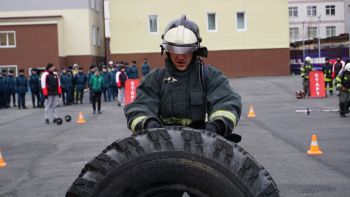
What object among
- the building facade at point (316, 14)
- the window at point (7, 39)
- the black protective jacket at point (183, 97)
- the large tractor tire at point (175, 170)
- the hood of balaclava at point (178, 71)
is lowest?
the large tractor tire at point (175, 170)

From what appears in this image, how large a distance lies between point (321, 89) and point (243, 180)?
2377 centimetres

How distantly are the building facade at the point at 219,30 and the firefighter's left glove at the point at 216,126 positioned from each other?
42181 mm

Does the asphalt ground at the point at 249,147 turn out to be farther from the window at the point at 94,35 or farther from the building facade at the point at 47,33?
the window at the point at 94,35

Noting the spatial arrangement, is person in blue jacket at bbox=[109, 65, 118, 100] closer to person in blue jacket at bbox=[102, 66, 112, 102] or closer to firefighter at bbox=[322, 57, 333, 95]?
person in blue jacket at bbox=[102, 66, 112, 102]

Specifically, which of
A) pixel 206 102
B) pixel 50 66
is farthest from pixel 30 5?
pixel 206 102

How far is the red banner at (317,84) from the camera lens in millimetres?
25850

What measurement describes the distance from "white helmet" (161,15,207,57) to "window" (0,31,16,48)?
40563 mm

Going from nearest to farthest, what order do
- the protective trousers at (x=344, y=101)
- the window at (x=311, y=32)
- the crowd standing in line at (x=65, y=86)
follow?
1. the protective trousers at (x=344, y=101)
2. the crowd standing in line at (x=65, y=86)
3. the window at (x=311, y=32)

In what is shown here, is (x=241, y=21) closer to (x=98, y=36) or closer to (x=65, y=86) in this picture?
(x=98, y=36)

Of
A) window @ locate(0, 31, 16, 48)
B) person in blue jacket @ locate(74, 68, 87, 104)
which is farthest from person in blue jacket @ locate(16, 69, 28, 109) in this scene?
window @ locate(0, 31, 16, 48)

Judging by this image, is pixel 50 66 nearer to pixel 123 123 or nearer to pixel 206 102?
pixel 123 123

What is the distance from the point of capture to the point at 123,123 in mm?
17844

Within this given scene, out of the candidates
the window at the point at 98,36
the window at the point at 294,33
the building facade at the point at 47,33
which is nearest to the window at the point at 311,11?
the window at the point at 294,33

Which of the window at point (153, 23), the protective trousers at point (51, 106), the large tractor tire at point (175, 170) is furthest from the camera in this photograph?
the window at point (153, 23)
